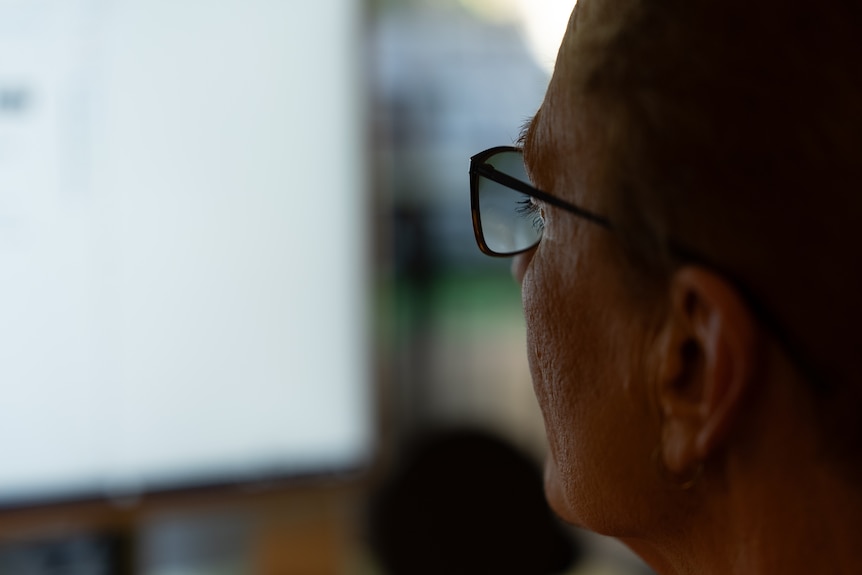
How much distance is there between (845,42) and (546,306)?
0.15 metres

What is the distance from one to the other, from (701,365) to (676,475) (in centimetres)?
5

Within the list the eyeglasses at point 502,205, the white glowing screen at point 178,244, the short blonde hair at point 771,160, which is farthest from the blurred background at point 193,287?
the short blonde hair at point 771,160

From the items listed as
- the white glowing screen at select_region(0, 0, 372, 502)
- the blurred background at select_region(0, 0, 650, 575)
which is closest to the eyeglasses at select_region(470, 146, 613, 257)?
the blurred background at select_region(0, 0, 650, 575)

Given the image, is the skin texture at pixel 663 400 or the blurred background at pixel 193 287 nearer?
the skin texture at pixel 663 400

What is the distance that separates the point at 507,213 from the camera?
0.46 m

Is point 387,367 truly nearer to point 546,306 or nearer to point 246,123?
point 246,123

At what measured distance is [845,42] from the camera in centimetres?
30

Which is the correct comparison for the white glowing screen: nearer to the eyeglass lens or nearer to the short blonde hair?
the eyeglass lens

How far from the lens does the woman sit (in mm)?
291

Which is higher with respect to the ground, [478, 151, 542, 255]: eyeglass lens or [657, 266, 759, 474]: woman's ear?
[478, 151, 542, 255]: eyeglass lens

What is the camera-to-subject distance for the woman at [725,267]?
291 millimetres

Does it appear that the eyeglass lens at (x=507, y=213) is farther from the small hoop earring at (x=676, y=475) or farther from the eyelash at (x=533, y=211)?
the small hoop earring at (x=676, y=475)

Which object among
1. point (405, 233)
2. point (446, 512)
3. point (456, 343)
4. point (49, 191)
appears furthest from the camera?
point (456, 343)

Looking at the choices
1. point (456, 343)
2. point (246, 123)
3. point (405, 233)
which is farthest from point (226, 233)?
point (456, 343)
